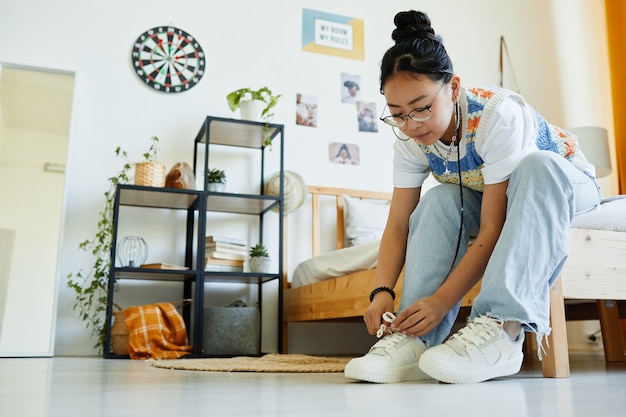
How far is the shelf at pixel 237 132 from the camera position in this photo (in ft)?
9.03

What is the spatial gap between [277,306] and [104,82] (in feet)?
4.48

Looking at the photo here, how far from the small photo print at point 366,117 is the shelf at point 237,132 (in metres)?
0.61

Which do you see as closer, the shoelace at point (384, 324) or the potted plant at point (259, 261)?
the shoelace at point (384, 324)

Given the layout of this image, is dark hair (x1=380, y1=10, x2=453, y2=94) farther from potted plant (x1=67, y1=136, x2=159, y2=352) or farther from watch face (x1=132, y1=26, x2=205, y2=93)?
watch face (x1=132, y1=26, x2=205, y2=93)

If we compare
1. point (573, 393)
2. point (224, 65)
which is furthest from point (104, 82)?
point (573, 393)

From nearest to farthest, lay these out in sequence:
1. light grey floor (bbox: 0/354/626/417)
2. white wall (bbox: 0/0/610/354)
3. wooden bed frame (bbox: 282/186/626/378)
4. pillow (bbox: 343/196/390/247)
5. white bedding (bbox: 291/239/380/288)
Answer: light grey floor (bbox: 0/354/626/417)
wooden bed frame (bbox: 282/186/626/378)
white bedding (bbox: 291/239/380/288)
white wall (bbox: 0/0/610/354)
pillow (bbox: 343/196/390/247)

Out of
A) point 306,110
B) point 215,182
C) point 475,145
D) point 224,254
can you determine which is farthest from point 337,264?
point 475,145

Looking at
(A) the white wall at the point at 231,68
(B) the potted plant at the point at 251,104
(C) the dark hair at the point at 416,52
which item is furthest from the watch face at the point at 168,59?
(C) the dark hair at the point at 416,52

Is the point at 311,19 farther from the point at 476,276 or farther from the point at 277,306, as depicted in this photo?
the point at 476,276

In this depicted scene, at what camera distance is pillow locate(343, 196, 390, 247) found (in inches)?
116

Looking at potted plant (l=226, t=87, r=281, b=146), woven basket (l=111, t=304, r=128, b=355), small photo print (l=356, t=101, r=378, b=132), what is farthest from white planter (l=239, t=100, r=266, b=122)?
woven basket (l=111, t=304, r=128, b=355)

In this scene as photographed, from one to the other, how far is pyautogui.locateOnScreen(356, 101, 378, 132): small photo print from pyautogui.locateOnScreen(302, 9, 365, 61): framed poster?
0.93 feet

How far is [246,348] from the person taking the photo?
2.56 m

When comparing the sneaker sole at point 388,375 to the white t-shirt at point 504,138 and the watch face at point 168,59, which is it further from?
the watch face at point 168,59
